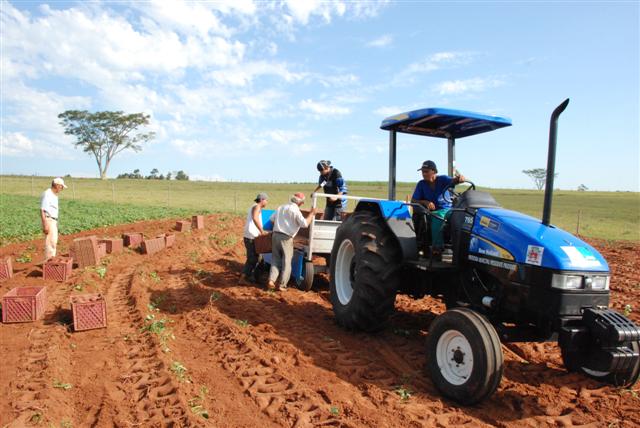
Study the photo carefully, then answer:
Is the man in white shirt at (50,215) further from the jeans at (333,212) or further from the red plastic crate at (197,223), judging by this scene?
the red plastic crate at (197,223)

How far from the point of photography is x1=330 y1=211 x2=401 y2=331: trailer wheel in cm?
468

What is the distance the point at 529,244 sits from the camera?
3.64m

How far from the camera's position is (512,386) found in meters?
3.94

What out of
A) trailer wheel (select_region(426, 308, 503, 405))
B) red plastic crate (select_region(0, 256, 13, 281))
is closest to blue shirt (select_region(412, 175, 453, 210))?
trailer wheel (select_region(426, 308, 503, 405))

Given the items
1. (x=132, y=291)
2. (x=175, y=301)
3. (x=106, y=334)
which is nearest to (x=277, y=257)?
(x=175, y=301)

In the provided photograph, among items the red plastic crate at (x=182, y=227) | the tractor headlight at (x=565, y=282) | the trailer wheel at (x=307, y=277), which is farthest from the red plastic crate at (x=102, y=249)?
the tractor headlight at (x=565, y=282)

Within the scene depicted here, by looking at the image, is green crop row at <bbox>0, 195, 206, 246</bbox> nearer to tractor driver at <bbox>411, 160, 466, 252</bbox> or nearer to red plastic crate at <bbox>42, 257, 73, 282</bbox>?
red plastic crate at <bbox>42, 257, 73, 282</bbox>

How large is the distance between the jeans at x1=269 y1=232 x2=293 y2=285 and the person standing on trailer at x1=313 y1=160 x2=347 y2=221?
1.10 m

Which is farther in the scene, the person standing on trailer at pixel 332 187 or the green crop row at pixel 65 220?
the green crop row at pixel 65 220

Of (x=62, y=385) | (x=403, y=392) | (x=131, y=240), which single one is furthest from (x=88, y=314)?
(x=131, y=240)

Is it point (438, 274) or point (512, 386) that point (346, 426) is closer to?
point (512, 386)

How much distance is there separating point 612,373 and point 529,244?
1236mm

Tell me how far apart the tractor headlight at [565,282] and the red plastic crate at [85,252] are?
24.8 feet

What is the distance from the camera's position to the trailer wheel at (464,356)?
337 cm
